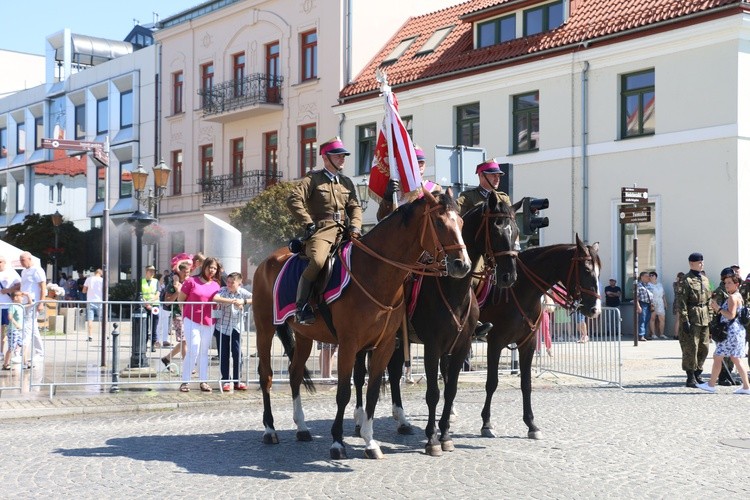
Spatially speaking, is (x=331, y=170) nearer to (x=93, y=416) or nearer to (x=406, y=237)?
(x=406, y=237)

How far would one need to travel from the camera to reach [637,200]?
22016 millimetres

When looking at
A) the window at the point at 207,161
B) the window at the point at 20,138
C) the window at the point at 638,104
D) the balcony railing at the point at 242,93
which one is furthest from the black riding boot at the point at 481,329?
the window at the point at 20,138

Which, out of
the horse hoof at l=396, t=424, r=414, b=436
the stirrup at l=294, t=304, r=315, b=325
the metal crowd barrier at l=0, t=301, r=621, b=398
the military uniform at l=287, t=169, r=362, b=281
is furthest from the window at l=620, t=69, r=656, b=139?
the stirrup at l=294, t=304, r=315, b=325

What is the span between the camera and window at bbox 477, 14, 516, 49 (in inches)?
1196

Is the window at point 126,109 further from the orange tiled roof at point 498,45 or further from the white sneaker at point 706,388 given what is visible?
the white sneaker at point 706,388

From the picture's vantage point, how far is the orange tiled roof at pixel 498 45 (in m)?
25.3

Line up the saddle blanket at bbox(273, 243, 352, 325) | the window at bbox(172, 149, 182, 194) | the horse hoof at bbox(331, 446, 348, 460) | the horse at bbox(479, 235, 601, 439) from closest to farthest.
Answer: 1. the horse hoof at bbox(331, 446, 348, 460)
2. the saddle blanket at bbox(273, 243, 352, 325)
3. the horse at bbox(479, 235, 601, 439)
4. the window at bbox(172, 149, 182, 194)

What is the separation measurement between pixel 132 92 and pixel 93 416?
120ft

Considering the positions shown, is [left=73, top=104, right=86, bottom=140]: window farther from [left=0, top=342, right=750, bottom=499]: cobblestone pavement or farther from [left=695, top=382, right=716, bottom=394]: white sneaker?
[left=695, top=382, right=716, bottom=394]: white sneaker

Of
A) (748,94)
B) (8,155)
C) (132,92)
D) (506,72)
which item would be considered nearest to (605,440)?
(748,94)

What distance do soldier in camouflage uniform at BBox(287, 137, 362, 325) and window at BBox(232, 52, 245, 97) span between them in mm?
30243

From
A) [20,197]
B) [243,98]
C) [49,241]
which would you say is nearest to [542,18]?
[243,98]

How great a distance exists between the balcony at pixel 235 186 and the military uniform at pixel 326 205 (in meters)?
28.0

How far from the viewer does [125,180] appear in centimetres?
4616
